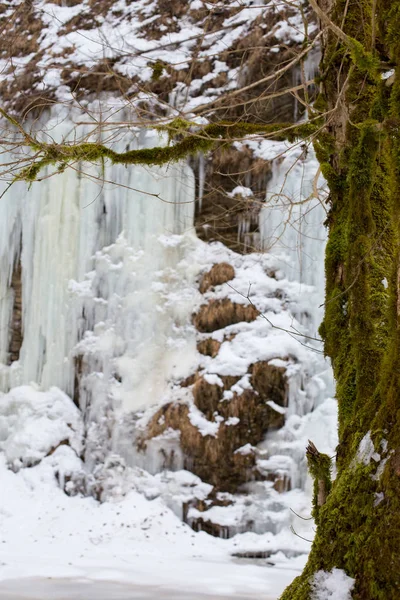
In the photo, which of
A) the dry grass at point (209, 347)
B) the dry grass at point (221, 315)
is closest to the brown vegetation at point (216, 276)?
the dry grass at point (221, 315)

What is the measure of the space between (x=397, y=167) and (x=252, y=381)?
24.1ft

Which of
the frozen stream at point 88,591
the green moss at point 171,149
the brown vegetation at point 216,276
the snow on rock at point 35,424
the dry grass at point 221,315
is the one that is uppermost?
the brown vegetation at point 216,276

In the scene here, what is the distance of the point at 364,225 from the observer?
8.32 feet

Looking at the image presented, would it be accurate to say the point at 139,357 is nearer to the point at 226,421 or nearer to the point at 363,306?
the point at 226,421

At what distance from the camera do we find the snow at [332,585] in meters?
1.73

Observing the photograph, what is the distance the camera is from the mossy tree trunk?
5.77ft

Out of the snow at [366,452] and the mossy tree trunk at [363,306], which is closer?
the mossy tree trunk at [363,306]

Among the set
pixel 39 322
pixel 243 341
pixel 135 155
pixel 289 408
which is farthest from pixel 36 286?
pixel 135 155

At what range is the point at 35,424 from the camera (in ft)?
32.3

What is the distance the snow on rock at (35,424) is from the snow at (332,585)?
328 inches

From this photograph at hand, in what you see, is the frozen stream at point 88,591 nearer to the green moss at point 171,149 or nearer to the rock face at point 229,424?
the rock face at point 229,424

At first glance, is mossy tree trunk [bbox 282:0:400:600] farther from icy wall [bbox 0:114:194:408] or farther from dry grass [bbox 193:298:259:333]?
icy wall [bbox 0:114:194:408]

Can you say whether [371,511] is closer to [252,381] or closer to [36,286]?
[252,381]

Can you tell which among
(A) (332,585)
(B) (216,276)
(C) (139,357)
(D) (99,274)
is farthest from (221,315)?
(A) (332,585)
